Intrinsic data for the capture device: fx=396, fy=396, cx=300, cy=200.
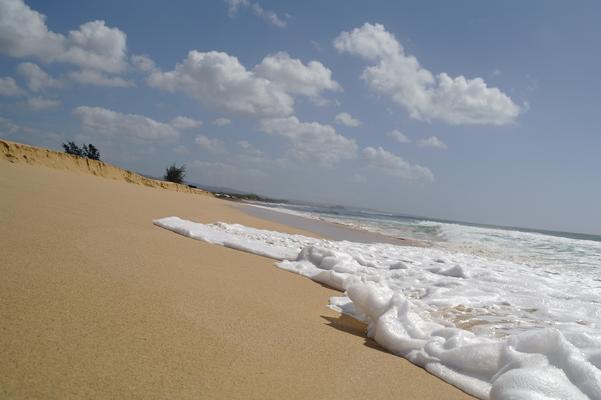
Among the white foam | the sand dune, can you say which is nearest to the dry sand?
the white foam

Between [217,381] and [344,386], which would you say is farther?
[344,386]

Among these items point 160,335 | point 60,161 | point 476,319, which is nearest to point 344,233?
point 476,319

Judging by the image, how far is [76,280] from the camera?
186 centimetres

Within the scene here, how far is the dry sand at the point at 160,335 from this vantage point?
114 cm

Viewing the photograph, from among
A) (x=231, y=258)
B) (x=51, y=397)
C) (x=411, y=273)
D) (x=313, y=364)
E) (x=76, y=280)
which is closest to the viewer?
(x=51, y=397)

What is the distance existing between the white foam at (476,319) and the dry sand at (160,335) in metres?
0.16

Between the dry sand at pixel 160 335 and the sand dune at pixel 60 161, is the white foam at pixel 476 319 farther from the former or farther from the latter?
the sand dune at pixel 60 161

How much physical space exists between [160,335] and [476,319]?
218 cm

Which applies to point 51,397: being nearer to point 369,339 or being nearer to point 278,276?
point 369,339

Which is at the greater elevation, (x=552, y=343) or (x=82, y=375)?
(x=552, y=343)

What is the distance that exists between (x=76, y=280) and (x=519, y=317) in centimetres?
289

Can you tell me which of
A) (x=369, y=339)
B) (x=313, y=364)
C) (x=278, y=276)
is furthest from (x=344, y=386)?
(x=278, y=276)

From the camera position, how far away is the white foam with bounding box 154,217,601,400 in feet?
5.12

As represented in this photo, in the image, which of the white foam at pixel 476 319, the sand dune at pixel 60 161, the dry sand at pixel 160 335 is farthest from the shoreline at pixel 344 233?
the sand dune at pixel 60 161
